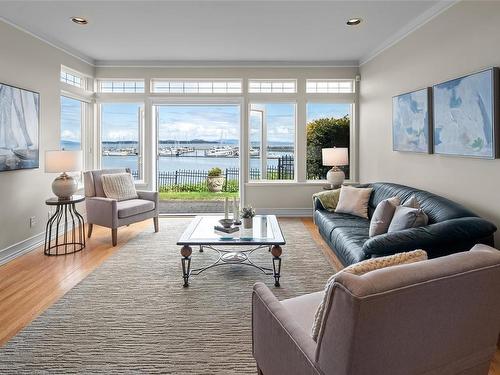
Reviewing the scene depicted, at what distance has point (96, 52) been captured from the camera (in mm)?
5652

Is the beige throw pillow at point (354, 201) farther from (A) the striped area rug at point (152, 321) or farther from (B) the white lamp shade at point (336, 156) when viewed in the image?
(B) the white lamp shade at point (336, 156)

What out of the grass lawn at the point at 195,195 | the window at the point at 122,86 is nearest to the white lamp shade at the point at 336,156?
the grass lawn at the point at 195,195

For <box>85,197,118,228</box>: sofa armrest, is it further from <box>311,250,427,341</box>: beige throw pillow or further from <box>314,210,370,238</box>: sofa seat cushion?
<box>311,250,427,341</box>: beige throw pillow

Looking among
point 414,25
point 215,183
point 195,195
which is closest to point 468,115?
point 414,25

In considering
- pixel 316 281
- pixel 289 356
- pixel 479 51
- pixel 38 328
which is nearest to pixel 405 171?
pixel 479 51

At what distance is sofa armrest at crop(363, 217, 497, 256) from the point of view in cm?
255

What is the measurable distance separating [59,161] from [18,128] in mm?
641

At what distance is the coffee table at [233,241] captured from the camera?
10.9ft

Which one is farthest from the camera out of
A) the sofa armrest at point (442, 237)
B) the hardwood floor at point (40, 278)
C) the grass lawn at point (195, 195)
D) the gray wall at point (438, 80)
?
the grass lawn at point (195, 195)

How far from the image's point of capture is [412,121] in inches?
164

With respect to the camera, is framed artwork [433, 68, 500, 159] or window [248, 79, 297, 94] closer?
framed artwork [433, 68, 500, 159]

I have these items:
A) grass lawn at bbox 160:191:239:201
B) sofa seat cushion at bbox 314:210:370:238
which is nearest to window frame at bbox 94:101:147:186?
grass lawn at bbox 160:191:239:201

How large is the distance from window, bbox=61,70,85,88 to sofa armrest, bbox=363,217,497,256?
515 cm

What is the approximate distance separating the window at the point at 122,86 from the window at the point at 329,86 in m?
3.08
